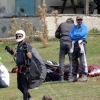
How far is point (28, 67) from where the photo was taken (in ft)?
40.3

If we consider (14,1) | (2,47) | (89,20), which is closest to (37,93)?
(2,47)

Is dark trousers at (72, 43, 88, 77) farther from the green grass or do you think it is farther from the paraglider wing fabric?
the paraglider wing fabric

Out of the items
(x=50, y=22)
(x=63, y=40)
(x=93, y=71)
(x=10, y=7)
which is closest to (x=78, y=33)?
(x=63, y=40)

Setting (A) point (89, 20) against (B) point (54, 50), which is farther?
(A) point (89, 20)

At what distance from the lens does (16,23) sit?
25.0 metres

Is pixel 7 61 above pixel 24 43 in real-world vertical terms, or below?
below

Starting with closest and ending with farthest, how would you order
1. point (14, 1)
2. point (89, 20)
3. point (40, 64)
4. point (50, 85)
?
1. point (40, 64)
2. point (50, 85)
3. point (89, 20)
4. point (14, 1)

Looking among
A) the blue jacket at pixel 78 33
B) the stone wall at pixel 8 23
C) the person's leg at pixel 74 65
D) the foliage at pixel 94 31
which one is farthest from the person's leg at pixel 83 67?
the foliage at pixel 94 31

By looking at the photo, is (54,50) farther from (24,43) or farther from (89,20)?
(24,43)

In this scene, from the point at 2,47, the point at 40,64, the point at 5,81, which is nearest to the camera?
the point at 40,64

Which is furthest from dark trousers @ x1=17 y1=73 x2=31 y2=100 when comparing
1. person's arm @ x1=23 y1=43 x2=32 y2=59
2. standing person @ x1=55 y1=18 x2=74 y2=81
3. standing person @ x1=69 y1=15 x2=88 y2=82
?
standing person @ x1=55 y1=18 x2=74 y2=81

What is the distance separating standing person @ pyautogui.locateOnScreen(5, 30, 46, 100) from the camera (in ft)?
40.1

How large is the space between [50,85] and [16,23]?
10.3 meters

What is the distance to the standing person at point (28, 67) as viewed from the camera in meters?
12.2
